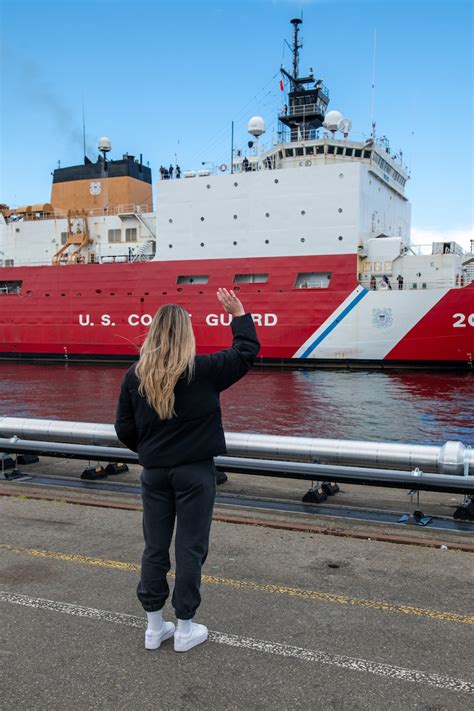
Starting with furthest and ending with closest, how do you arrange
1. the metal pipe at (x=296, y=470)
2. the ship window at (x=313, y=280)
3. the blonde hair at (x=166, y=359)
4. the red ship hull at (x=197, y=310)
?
the ship window at (x=313, y=280) → the red ship hull at (x=197, y=310) → the metal pipe at (x=296, y=470) → the blonde hair at (x=166, y=359)

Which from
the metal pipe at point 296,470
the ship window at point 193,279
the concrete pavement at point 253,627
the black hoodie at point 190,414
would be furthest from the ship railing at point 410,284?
the black hoodie at point 190,414

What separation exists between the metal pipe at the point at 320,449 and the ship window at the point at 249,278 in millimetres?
15801

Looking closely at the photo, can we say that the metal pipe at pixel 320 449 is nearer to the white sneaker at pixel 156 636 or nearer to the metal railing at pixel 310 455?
the metal railing at pixel 310 455

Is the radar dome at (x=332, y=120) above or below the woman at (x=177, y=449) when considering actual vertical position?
above

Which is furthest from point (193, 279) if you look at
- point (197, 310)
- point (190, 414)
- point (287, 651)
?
point (287, 651)

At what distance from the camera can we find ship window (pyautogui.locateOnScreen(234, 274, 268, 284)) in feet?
69.1

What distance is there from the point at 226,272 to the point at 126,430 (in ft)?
62.4

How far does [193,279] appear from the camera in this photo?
2206cm

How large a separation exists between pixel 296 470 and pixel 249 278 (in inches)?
668

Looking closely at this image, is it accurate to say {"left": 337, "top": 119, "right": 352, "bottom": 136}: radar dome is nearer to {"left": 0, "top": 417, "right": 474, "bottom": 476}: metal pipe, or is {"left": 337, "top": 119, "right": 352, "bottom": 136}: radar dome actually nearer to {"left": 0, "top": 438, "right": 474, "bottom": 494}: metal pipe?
{"left": 0, "top": 417, "right": 474, "bottom": 476}: metal pipe

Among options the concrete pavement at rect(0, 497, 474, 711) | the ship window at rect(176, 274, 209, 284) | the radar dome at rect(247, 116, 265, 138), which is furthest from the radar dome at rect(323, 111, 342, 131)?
the concrete pavement at rect(0, 497, 474, 711)

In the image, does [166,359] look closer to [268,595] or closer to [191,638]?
[191,638]

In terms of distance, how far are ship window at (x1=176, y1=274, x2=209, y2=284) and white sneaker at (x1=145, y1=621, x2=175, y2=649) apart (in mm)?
19512

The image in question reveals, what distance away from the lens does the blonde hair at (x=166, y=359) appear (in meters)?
2.45
